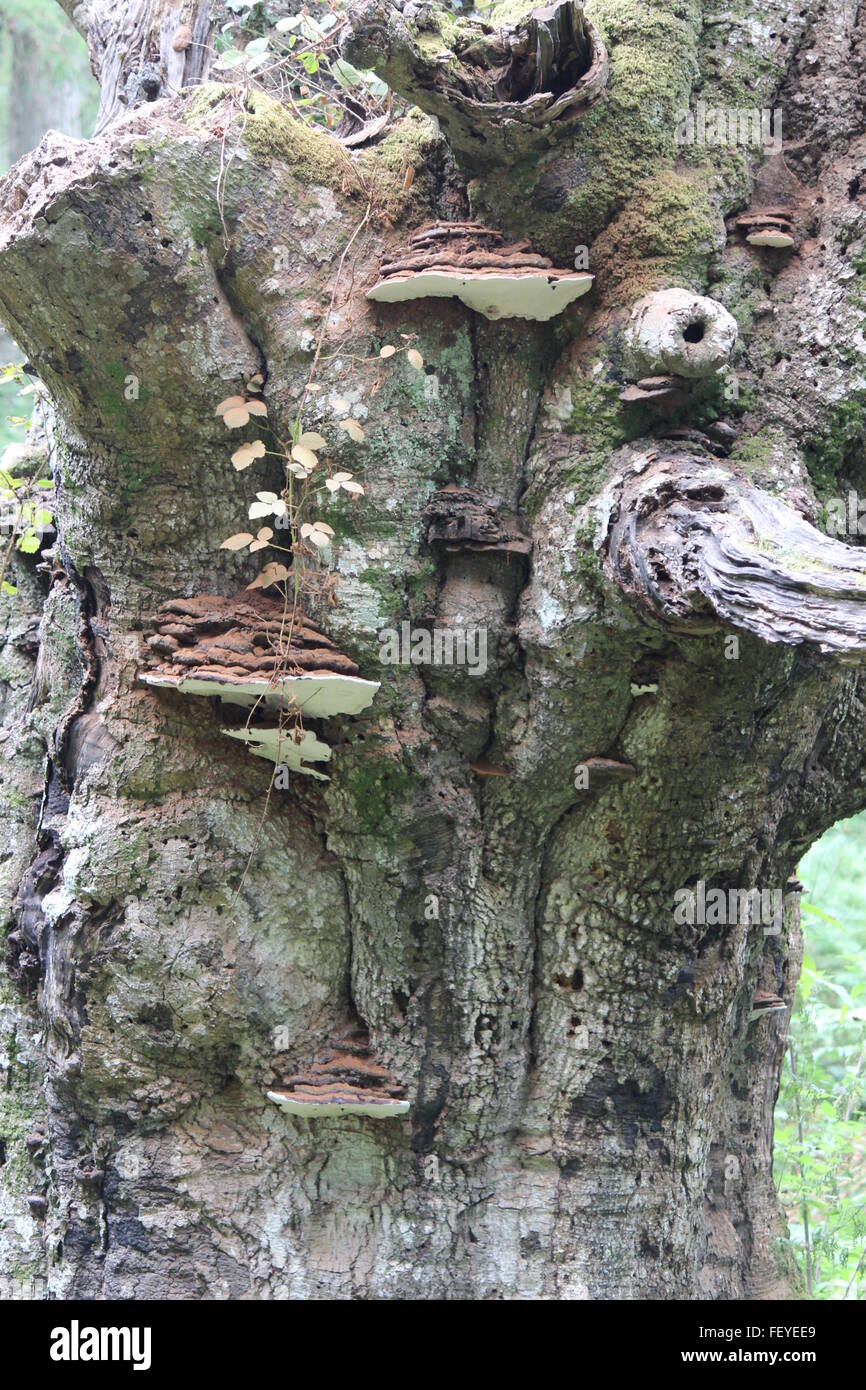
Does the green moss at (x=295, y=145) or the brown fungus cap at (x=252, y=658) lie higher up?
the green moss at (x=295, y=145)

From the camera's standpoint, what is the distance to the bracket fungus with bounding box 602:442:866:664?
237 centimetres

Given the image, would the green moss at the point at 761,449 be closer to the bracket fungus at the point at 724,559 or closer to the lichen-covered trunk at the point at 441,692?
the lichen-covered trunk at the point at 441,692

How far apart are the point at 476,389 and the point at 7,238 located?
1.44 metres

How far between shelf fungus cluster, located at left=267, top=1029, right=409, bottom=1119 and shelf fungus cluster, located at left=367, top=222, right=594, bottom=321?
2409 millimetres

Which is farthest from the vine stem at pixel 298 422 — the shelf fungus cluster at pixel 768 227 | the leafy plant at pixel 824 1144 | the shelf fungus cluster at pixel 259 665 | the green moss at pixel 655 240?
the leafy plant at pixel 824 1144

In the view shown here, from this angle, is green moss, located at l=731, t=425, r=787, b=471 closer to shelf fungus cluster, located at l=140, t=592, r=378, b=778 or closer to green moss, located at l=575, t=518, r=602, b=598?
green moss, located at l=575, t=518, r=602, b=598

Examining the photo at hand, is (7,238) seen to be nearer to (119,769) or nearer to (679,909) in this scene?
(119,769)

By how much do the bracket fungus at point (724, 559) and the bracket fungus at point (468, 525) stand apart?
0.43m

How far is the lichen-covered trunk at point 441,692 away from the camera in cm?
323

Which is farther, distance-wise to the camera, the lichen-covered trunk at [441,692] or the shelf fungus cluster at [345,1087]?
the shelf fungus cluster at [345,1087]

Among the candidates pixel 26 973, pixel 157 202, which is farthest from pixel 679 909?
pixel 157 202

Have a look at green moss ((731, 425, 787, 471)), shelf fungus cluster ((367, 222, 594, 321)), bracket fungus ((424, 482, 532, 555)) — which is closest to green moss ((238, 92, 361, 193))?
shelf fungus cluster ((367, 222, 594, 321))

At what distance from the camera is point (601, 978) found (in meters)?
3.71

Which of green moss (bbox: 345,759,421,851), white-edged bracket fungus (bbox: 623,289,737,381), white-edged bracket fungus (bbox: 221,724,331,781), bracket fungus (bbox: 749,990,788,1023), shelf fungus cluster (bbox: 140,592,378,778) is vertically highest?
white-edged bracket fungus (bbox: 623,289,737,381)
